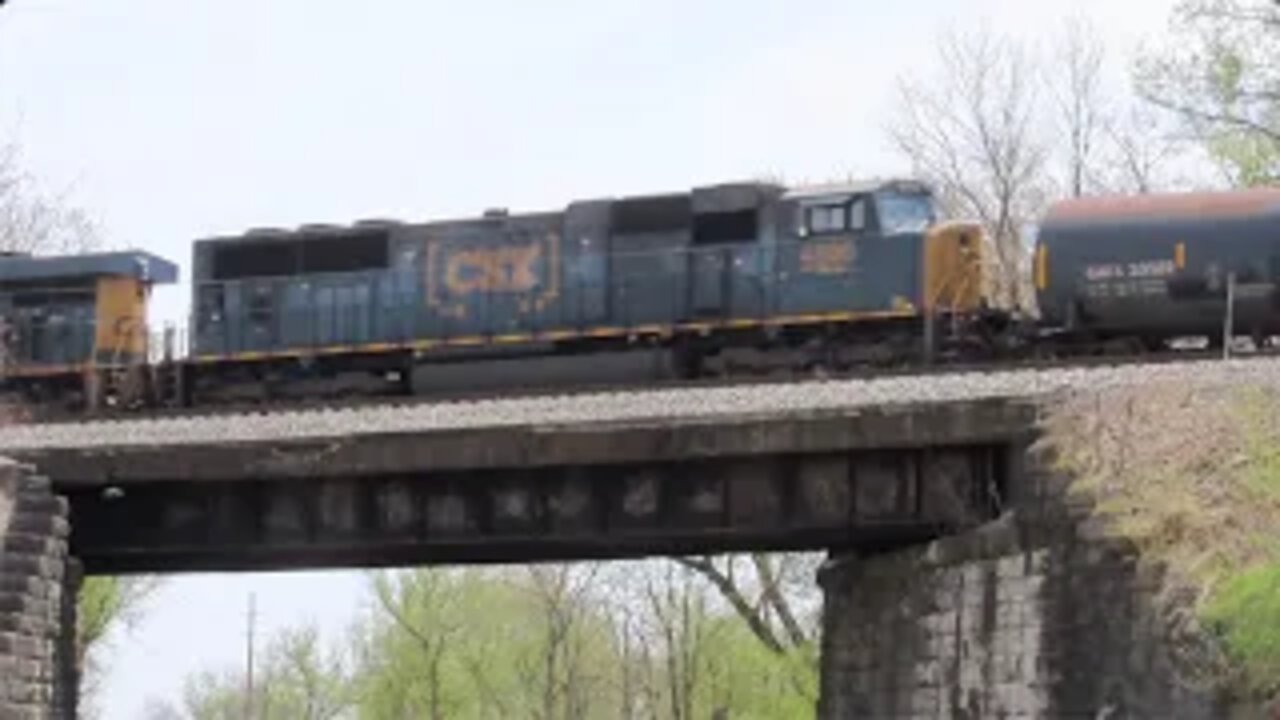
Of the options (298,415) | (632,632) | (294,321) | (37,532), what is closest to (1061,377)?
(298,415)

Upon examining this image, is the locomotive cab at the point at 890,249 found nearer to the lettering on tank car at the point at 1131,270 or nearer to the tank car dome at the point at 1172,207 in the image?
the tank car dome at the point at 1172,207

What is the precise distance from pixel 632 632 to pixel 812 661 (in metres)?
16.0

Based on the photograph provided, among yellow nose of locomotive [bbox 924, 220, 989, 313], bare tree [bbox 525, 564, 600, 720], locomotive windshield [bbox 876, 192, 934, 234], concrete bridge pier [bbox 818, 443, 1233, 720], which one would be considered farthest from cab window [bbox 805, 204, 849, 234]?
bare tree [bbox 525, 564, 600, 720]

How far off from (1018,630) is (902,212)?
12.6m

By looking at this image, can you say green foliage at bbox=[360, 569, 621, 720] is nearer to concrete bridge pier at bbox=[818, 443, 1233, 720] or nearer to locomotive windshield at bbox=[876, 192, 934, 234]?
locomotive windshield at bbox=[876, 192, 934, 234]

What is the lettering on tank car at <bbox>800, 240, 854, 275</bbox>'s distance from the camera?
28703mm

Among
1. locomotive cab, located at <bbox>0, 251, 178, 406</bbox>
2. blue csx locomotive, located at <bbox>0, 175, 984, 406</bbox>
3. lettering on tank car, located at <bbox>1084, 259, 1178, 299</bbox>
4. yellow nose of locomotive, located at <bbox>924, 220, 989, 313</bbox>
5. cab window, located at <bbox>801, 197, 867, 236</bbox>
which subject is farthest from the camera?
locomotive cab, located at <bbox>0, 251, 178, 406</bbox>

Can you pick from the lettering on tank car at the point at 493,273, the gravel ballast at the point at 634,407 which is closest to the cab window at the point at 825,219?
the lettering on tank car at the point at 493,273

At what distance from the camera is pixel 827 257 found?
28.9 metres

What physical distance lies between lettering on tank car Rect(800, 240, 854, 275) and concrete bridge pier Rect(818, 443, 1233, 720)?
768cm

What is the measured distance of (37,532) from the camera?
21688 millimetres

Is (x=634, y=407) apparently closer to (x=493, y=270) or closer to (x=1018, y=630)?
(x=1018, y=630)

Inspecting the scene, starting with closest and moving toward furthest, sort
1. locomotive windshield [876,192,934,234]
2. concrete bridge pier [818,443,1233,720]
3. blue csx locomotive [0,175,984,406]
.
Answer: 1. concrete bridge pier [818,443,1233,720]
2. blue csx locomotive [0,175,984,406]
3. locomotive windshield [876,192,934,234]

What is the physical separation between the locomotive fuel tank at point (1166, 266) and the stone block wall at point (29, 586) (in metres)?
12.1
